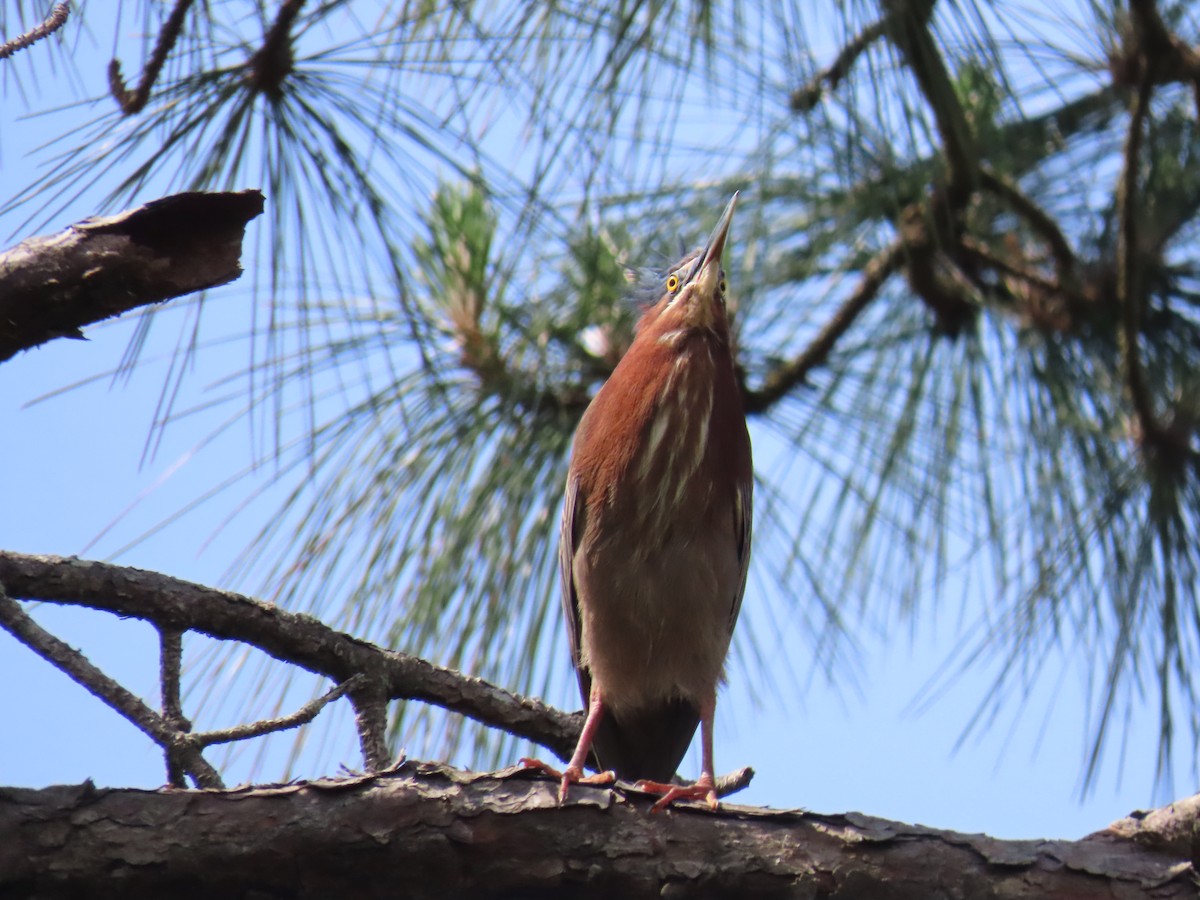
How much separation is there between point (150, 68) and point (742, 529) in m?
→ 1.76

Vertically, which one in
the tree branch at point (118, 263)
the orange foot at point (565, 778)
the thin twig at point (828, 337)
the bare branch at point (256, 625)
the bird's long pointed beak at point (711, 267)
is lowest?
the orange foot at point (565, 778)

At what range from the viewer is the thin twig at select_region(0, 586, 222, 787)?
210cm

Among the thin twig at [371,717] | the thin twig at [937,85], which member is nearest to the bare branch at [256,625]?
the thin twig at [371,717]

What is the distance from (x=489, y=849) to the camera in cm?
209

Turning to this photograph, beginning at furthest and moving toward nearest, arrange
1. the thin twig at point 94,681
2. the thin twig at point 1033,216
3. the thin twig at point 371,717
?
the thin twig at point 1033,216 → the thin twig at point 371,717 → the thin twig at point 94,681

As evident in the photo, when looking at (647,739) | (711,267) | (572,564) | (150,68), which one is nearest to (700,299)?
(711,267)

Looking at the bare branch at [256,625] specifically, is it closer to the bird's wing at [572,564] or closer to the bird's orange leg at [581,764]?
the bird's orange leg at [581,764]

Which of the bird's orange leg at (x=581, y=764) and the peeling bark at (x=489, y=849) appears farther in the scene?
the bird's orange leg at (x=581, y=764)

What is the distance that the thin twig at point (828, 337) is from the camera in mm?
4086

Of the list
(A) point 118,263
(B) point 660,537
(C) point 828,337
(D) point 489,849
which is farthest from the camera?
(C) point 828,337

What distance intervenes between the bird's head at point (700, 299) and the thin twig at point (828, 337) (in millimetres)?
639

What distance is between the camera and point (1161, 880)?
83.0 inches

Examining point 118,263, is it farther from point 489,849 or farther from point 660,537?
point 660,537

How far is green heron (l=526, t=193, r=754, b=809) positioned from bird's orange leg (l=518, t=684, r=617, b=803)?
0.01 metres
